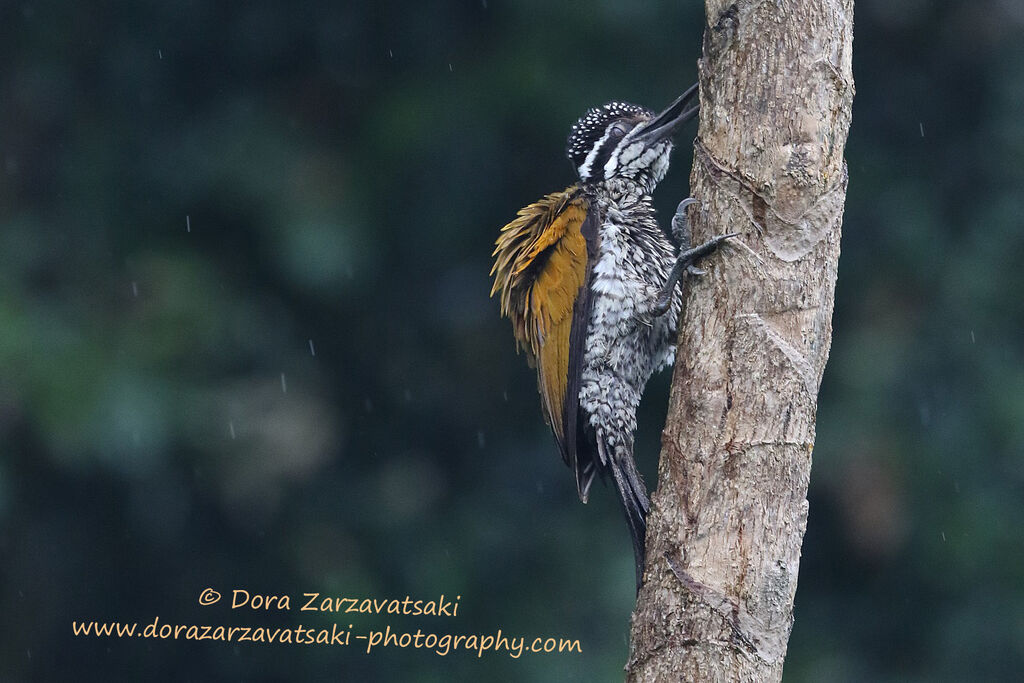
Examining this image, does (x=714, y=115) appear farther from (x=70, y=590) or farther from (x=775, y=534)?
(x=70, y=590)

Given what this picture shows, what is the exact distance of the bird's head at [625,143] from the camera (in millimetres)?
3494

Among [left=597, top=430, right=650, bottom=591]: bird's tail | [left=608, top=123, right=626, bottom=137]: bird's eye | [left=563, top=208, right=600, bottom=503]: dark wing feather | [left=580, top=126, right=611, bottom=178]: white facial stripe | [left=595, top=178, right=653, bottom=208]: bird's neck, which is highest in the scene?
[left=608, top=123, right=626, bottom=137]: bird's eye

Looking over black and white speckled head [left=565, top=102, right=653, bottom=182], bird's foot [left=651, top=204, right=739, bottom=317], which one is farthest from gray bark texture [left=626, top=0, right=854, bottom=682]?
black and white speckled head [left=565, top=102, right=653, bottom=182]

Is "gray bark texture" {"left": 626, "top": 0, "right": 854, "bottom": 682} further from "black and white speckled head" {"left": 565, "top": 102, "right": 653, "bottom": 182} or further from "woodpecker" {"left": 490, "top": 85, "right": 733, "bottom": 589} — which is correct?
"black and white speckled head" {"left": 565, "top": 102, "right": 653, "bottom": 182}

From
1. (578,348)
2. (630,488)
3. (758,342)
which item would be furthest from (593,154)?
(758,342)

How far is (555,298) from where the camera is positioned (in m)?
3.41

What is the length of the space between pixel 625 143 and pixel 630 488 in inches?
39.6

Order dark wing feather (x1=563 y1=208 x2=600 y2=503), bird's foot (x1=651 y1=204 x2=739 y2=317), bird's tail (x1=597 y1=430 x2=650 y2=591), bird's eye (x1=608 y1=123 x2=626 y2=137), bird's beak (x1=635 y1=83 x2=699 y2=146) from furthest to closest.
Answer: bird's eye (x1=608 y1=123 x2=626 y2=137) < bird's beak (x1=635 y1=83 x2=699 y2=146) < dark wing feather (x1=563 y1=208 x2=600 y2=503) < bird's tail (x1=597 y1=430 x2=650 y2=591) < bird's foot (x1=651 y1=204 x2=739 y2=317)

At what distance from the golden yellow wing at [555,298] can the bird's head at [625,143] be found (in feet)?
0.38

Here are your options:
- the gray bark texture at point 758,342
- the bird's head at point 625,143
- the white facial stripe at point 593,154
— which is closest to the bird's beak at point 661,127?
the bird's head at point 625,143

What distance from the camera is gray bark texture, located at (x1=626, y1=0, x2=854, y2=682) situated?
2.41m

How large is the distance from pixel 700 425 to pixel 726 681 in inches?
20.2

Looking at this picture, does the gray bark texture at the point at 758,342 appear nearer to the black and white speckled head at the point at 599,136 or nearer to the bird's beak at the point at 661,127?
the bird's beak at the point at 661,127

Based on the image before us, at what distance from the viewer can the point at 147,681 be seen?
541cm
